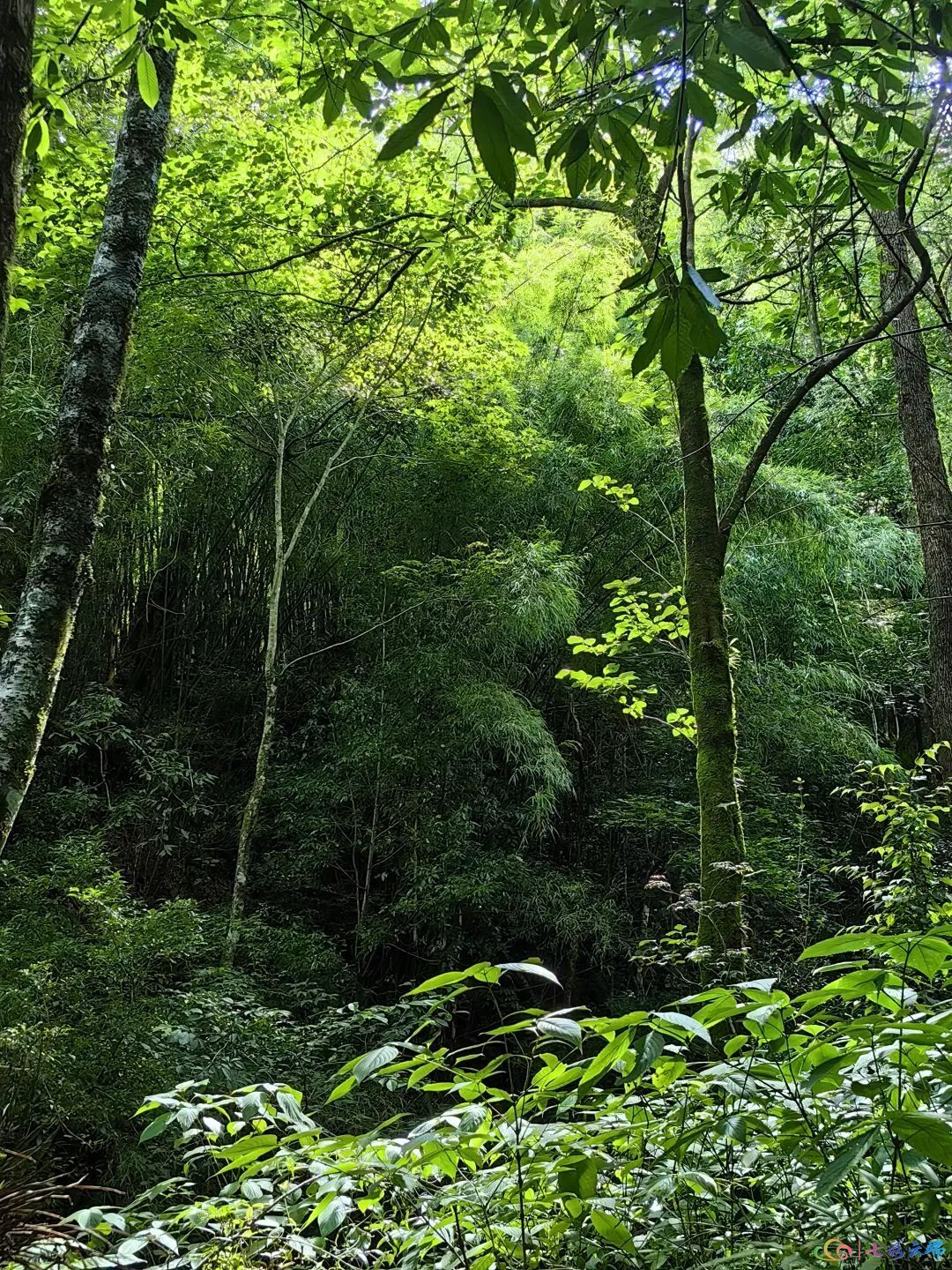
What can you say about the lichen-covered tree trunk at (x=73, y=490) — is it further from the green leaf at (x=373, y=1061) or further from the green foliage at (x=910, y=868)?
the green foliage at (x=910, y=868)

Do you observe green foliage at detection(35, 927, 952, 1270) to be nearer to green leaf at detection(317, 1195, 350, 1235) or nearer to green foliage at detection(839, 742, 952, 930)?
green leaf at detection(317, 1195, 350, 1235)

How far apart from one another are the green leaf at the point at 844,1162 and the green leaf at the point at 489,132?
0.70 m

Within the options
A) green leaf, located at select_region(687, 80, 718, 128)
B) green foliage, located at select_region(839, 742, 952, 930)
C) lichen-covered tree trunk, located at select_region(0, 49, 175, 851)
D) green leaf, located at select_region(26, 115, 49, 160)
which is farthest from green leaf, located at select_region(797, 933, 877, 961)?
green foliage, located at select_region(839, 742, 952, 930)

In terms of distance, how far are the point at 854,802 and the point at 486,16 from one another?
528 cm

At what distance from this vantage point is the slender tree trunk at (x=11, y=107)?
0.78 m

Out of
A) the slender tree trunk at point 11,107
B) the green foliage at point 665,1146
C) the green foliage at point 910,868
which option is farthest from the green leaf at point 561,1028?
the green foliage at point 910,868

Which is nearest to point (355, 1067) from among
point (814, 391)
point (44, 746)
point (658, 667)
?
point (44, 746)

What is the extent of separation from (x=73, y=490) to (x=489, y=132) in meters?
1.29

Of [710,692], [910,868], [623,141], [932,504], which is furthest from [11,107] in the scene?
[932,504]

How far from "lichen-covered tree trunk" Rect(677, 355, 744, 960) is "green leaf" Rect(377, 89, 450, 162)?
1.98 meters

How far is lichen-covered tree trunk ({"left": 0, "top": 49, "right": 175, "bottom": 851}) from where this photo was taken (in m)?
1.50

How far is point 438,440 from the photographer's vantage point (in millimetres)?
5547

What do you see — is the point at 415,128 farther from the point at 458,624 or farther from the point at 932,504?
the point at 458,624

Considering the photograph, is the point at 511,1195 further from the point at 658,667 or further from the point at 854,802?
the point at 854,802
